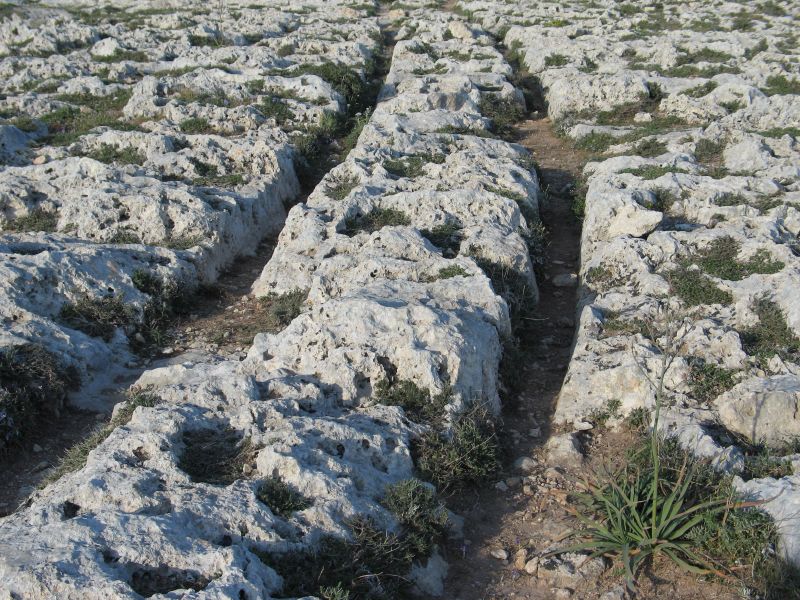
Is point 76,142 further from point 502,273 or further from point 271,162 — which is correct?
point 502,273

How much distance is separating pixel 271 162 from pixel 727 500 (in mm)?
13205

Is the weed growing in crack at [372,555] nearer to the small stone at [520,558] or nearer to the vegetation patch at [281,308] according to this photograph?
the small stone at [520,558]

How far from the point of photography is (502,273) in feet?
39.0

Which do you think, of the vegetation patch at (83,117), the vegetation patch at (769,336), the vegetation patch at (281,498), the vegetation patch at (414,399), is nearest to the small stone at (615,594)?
the vegetation patch at (414,399)

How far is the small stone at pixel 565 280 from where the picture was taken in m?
13.2

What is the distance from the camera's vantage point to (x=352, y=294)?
399 inches

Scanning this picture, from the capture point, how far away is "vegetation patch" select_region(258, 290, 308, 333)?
11805 millimetres

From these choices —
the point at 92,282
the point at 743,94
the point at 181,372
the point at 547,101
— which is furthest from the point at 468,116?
the point at 181,372

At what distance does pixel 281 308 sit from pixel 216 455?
183 inches

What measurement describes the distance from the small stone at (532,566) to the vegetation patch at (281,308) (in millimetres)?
5997

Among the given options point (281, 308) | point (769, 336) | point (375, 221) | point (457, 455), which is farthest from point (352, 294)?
point (769, 336)

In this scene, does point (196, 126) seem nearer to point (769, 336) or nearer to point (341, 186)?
point (341, 186)

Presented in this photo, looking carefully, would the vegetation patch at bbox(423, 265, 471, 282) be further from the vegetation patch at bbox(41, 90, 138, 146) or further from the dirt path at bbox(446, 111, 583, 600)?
the vegetation patch at bbox(41, 90, 138, 146)

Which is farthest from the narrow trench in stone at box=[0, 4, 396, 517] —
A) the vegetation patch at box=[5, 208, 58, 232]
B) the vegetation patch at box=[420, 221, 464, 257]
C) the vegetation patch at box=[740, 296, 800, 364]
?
the vegetation patch at box=[740, 296, 800, 364]
